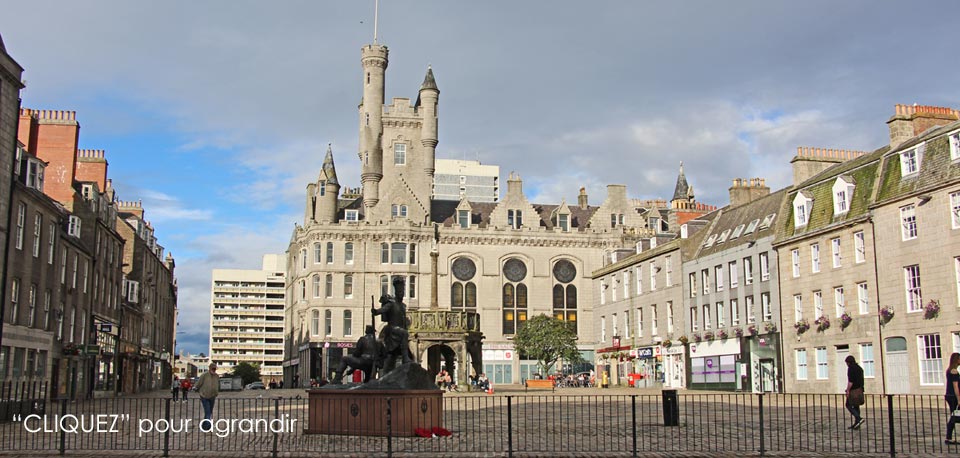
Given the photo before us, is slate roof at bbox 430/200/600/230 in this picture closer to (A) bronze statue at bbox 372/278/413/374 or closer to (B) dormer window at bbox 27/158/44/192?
(B) dormer window at bbox 27/158/44/192

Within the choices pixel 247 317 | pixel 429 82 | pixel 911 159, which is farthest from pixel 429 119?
pixel 247 317

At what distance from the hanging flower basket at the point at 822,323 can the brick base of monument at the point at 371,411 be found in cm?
2690

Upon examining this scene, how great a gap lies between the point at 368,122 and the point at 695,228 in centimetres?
3577

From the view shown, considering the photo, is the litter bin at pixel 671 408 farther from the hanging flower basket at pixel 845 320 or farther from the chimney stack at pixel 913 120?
the chimney stack at pixel 913 120

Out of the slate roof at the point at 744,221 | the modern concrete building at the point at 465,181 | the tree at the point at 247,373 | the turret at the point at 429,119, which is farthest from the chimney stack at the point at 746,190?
the tree at the point at 247,373

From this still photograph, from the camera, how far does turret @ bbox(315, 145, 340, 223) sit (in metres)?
77.1

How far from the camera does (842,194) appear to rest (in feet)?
133

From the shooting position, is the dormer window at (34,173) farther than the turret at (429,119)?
No

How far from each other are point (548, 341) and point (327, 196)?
2541 centimetres

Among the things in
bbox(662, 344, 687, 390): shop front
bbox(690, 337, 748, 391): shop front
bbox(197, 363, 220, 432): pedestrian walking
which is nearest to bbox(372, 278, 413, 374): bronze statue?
bbox(197, 363, 220, 432): pedestrian walking

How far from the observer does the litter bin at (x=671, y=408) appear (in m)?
22.3

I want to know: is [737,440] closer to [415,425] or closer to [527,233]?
[415,425]

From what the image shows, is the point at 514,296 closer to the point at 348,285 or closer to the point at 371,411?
the point at 348,285

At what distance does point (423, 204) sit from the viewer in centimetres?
7906
